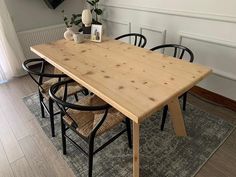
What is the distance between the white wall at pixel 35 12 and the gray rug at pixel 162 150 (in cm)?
182

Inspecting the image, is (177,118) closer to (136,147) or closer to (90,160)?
(136,147)

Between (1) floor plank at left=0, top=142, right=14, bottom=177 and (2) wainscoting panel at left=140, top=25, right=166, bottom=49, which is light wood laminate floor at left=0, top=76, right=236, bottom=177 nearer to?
(1) floor plank at left=0, top=142, right=14, bottom=177

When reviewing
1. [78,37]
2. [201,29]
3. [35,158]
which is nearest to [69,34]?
[78,37]

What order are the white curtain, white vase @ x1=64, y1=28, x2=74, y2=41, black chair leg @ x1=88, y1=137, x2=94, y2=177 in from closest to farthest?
black chair leg @ x1=88, y1=137, x2=94, y2=177 → white vase @ x1=64, y1=28, x2=74, y2=41 → the white curtain

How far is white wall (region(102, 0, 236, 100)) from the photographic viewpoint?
2006mm

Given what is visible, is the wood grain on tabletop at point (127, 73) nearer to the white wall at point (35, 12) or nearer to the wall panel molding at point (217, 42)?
the wall panel molding at point (217, 42)

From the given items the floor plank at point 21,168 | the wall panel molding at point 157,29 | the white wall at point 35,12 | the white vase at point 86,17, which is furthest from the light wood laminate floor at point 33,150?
the white wall at point 35,12

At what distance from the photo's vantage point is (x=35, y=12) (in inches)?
125

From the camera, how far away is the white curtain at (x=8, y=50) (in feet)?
9.18

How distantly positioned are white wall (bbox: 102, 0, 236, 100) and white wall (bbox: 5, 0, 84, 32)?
1.19 m

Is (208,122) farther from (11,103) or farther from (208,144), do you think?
(11,103)

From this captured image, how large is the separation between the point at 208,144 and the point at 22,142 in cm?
177

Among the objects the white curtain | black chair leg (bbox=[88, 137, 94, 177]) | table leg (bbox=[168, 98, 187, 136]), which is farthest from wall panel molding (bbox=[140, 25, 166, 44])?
the white curtain

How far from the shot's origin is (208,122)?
2.08 metres
